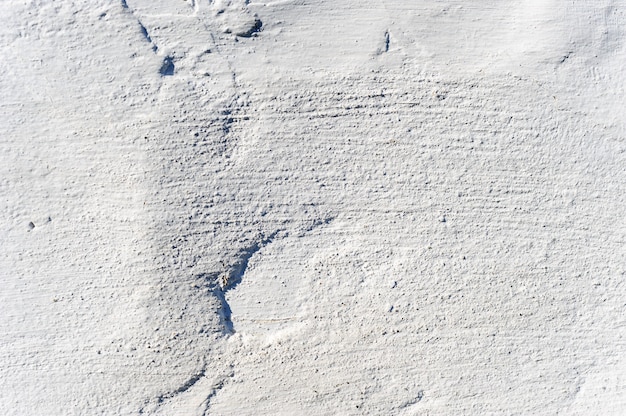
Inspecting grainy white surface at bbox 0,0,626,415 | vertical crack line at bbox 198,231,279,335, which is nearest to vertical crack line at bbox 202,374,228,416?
grainy white surface at bbox 0,0,626,415

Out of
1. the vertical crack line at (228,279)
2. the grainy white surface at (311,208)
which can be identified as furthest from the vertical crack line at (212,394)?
the vertical crack line at (228,279)

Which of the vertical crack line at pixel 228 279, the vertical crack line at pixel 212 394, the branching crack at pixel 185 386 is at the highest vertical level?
the vertical crack line at pixel 228 279

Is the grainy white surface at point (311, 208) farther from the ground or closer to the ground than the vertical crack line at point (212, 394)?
farther from the ground

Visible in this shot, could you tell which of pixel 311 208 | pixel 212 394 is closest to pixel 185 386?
pixel 212 394

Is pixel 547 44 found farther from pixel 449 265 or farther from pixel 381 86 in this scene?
pixel 449 265

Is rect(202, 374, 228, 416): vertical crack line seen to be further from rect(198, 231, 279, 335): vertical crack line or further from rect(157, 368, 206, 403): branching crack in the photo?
rect(198, 231, 279, 335): vertical crack line

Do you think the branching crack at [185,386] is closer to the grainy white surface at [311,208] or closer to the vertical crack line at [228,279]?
the grainy white surface at [311,208]

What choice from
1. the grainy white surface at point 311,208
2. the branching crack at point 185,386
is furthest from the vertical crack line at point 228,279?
the branching crack at point 185,386

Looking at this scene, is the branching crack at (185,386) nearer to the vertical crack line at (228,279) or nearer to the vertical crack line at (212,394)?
the vertical crack line at (212,394)
